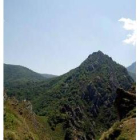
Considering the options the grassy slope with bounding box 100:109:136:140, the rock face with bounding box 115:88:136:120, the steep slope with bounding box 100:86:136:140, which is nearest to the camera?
the grassy slope with bounding box 100:109:136:140

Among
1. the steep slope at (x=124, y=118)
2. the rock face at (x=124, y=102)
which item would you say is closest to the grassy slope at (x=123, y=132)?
the steep slope at (x=124, y=118)

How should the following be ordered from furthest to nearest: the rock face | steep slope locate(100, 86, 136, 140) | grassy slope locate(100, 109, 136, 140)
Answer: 1. the rock face
2. steep slope locate(100, 86, 136, 140)
3. grassy slope locate(100, 109, 136, 140)

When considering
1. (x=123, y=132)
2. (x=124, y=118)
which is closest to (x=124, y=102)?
(x=124, y=118)

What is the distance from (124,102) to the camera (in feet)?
126

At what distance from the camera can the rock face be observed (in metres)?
36.6

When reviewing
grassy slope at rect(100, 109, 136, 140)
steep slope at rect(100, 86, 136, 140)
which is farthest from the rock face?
grassy slope at rect(100, 109, 136, 140)

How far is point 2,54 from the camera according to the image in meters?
9.09

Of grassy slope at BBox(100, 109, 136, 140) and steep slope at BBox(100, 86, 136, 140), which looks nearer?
grassy slope at BBox(100, 109, 136, 140)

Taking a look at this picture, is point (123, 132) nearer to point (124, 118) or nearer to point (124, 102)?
point (124, 118)

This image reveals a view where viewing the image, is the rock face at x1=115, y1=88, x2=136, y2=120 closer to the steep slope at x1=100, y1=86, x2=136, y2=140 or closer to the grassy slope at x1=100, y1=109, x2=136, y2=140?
the steep slope at x1=100, y1=86, x2=136, y2=140

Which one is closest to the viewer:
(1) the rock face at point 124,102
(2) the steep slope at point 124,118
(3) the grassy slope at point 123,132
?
(3) the grassy slope at point 123,132

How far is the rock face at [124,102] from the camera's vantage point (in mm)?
36616

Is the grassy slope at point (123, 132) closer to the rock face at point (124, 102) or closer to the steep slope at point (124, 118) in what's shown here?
the steep slope at point (124, 118)
